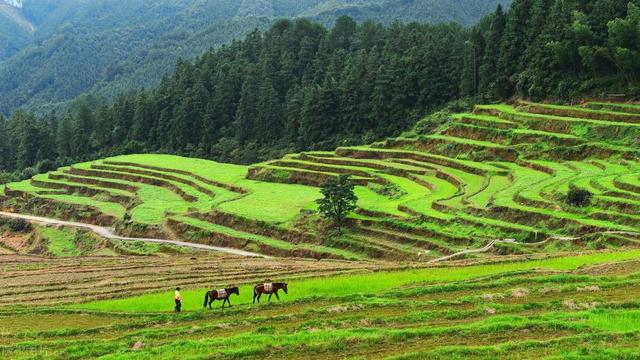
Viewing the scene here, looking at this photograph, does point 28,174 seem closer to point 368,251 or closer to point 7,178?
point 7,178

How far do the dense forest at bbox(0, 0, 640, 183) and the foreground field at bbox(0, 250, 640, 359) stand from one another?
3649cm

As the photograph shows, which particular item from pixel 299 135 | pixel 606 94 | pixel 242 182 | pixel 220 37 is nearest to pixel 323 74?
pixel 299 135

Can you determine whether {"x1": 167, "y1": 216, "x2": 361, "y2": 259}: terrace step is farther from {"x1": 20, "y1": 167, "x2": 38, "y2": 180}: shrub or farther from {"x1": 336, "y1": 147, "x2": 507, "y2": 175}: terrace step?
{"x1": 20, "y1": 167, "x2": 38, "y2": 180}: shrub

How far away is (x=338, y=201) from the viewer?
4178 cm

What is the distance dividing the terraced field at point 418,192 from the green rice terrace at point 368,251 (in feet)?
0.48

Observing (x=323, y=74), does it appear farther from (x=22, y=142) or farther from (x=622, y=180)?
(x=622, y=180)

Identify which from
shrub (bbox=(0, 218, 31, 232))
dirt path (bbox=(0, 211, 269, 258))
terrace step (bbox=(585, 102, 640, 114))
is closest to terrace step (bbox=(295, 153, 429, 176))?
terrace step (bbox=(585, 102, 640, 114))

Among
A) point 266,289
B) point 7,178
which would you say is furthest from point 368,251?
point 7,178

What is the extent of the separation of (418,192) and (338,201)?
7595 millimetres

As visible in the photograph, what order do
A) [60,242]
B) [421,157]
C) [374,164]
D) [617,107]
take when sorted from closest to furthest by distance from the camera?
[617,107]
[60,242]
[374,164]
[421,157]

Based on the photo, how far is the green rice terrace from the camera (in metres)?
18.0

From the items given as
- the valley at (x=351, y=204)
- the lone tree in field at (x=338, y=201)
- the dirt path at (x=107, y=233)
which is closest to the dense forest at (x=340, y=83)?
the valley at (x=351, y=204)

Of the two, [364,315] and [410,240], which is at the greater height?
[364,315]

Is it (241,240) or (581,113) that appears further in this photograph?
(581,113)
